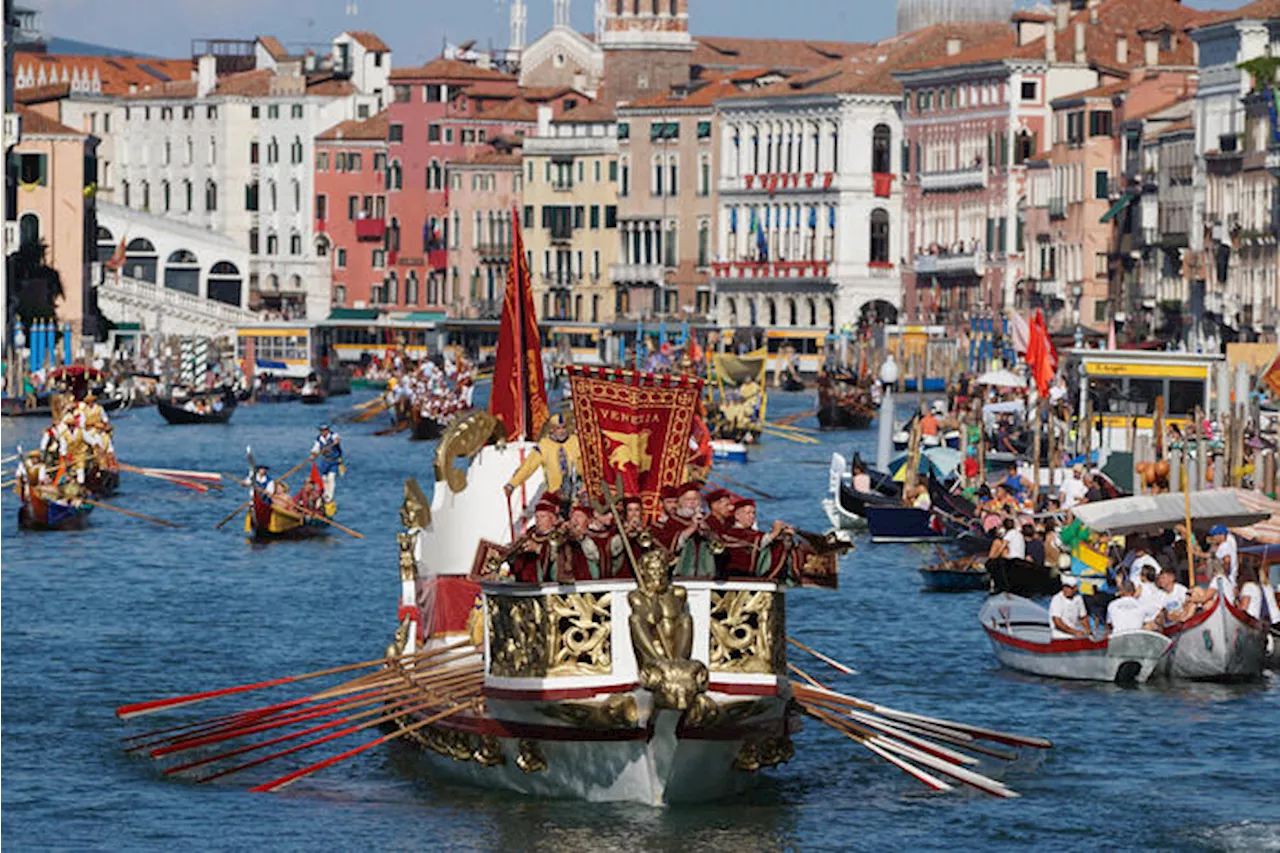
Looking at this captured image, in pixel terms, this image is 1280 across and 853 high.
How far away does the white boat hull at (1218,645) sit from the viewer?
28.6 meters

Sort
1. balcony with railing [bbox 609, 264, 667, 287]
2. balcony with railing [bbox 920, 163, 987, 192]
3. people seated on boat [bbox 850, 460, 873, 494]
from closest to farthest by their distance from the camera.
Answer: people seated on boat [bbox 850, 460, 873, 494] < balcony with railing [bbox 920, 163, 987, 192] < balcony with railing [bbox 609, 264, 667, 287]

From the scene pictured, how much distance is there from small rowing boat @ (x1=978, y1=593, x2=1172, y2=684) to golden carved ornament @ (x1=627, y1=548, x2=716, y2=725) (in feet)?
28.5

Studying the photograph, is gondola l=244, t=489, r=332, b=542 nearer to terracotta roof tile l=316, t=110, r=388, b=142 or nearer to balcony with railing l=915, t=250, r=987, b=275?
balcony with railing l=915, t=250, r=987, b=275

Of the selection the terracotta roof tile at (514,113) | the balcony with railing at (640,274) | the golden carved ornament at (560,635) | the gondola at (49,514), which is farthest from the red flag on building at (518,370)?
the terracotta roof tile at (514,113)

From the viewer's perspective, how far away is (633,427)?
2156 cm

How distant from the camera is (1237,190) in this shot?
81.4 m

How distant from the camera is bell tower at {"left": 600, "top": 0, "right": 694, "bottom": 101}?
127 metres

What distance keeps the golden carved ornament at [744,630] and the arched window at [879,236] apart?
3732 inches

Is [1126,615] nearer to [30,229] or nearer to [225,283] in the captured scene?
[30,229]

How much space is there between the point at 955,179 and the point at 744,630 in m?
89.3

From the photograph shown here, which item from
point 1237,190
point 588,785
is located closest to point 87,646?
point 588,785

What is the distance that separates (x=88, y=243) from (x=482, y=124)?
31210 millimetres

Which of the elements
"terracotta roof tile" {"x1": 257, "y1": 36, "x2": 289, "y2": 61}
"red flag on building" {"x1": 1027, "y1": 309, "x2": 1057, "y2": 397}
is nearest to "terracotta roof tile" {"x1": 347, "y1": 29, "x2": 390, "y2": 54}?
"terracotta roof tile" {"x1": 257, "y1": 36, "x2": 289, "y2": 61}

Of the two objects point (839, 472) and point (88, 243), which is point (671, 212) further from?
point (839, 472)
